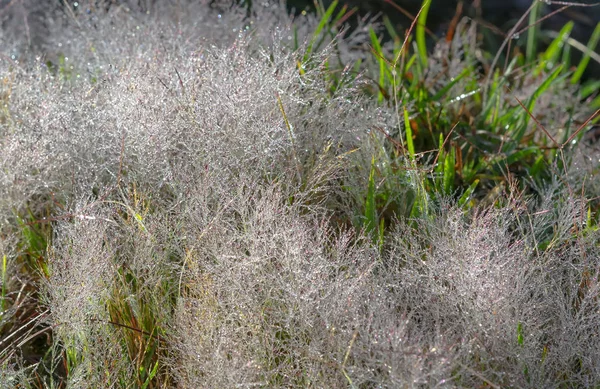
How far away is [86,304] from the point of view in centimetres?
114

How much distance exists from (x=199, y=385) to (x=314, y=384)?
0.58 ft

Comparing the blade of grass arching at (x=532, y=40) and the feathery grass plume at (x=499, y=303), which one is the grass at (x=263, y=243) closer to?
the feathery grass plume at (x=499, y=303)

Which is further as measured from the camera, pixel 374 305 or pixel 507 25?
pixel 507 25

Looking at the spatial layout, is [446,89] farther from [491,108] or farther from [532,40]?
[532,40]

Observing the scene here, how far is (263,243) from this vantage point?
1.15 meters

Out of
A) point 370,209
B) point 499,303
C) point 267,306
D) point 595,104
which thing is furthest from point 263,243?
point 595,104

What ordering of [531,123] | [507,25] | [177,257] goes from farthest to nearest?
[507,25] → [531,123] → [177,257]

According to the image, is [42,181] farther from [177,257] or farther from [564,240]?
[564,240]

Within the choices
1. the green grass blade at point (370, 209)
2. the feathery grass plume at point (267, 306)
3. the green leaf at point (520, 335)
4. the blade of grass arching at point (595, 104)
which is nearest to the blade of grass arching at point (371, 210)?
the green grass blade at point (370, 209)

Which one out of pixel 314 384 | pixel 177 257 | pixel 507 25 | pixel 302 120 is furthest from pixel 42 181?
pixel 507 25

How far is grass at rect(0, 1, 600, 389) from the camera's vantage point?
41.8 inches

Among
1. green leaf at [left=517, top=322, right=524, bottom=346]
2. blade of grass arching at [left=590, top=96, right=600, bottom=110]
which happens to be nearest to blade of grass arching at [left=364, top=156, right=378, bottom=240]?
green leaf at [left=517, top=322, right=524, bottom=346]

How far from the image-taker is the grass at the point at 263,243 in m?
1.06

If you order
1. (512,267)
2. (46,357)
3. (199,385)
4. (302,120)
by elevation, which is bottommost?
(46,357)
